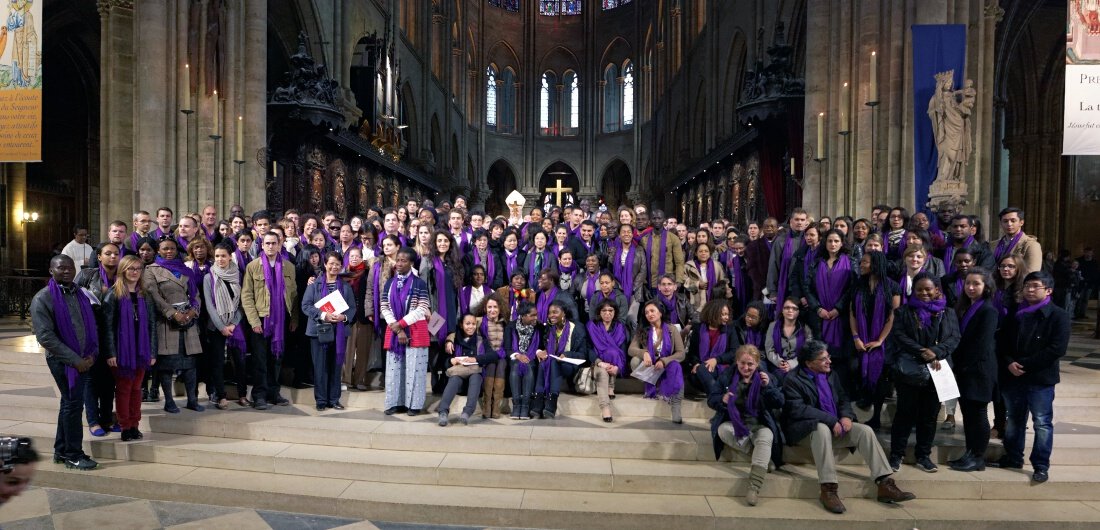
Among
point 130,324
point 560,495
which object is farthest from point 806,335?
point 130,324

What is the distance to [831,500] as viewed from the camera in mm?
5348

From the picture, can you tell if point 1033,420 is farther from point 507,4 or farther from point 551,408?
point 507,4

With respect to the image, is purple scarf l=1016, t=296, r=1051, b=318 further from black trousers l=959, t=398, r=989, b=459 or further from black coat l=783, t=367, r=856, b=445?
black coat l=783, t=367, r=856, b=445

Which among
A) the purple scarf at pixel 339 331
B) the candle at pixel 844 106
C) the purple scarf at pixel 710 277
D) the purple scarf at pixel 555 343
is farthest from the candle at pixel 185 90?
the candle at pixel 844 106

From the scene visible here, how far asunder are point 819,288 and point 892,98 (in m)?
5.60

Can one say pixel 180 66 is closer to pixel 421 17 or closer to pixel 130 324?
pixel 130 324

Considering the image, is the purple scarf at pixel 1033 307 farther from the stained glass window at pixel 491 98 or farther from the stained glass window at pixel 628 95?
the stained glass window at pixel 491 98

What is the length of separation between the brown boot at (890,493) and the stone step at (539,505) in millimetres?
68

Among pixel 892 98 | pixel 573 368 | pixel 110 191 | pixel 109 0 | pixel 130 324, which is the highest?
pixel 109 0

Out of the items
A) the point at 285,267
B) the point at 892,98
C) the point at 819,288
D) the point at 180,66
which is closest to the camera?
the point at 819,288

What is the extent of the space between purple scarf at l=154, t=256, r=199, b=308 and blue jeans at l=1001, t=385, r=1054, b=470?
7443 mm

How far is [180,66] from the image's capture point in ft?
40.3

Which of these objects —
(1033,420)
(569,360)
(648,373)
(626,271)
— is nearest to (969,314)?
(1033,420)

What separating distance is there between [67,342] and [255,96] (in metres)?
9.50
